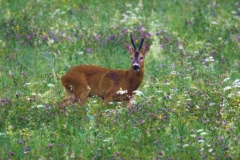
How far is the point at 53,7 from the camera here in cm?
1855

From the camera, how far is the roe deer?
12.0 m

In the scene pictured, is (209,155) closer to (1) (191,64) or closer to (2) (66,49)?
(1) (191,64)

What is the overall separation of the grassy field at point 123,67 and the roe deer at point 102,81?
20cm

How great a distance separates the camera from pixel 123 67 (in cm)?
1426

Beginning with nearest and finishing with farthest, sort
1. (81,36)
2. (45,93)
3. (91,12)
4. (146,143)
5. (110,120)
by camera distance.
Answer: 1. (146,143)
2. (110,120)
3. (45,93)
4. (81,36)
5. (91,12)

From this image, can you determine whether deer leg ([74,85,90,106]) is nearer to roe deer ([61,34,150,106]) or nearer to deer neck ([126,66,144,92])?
roe deer ([61,34,150,106])

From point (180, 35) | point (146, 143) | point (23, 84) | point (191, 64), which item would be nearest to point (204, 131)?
point (146, 143)

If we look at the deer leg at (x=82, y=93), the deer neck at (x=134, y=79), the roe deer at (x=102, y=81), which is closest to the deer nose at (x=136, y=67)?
the roe deer at (x=102, y=81)

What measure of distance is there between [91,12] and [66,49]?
3037mm

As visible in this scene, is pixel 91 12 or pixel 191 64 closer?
pixel 191 64

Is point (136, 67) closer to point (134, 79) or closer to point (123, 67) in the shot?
point (134, 79)

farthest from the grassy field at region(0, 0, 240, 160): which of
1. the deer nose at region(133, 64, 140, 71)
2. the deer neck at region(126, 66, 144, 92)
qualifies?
the deer nose at region(133, 64, 140, 71)

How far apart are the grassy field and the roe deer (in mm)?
205

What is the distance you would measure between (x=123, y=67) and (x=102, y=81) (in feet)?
7.03
